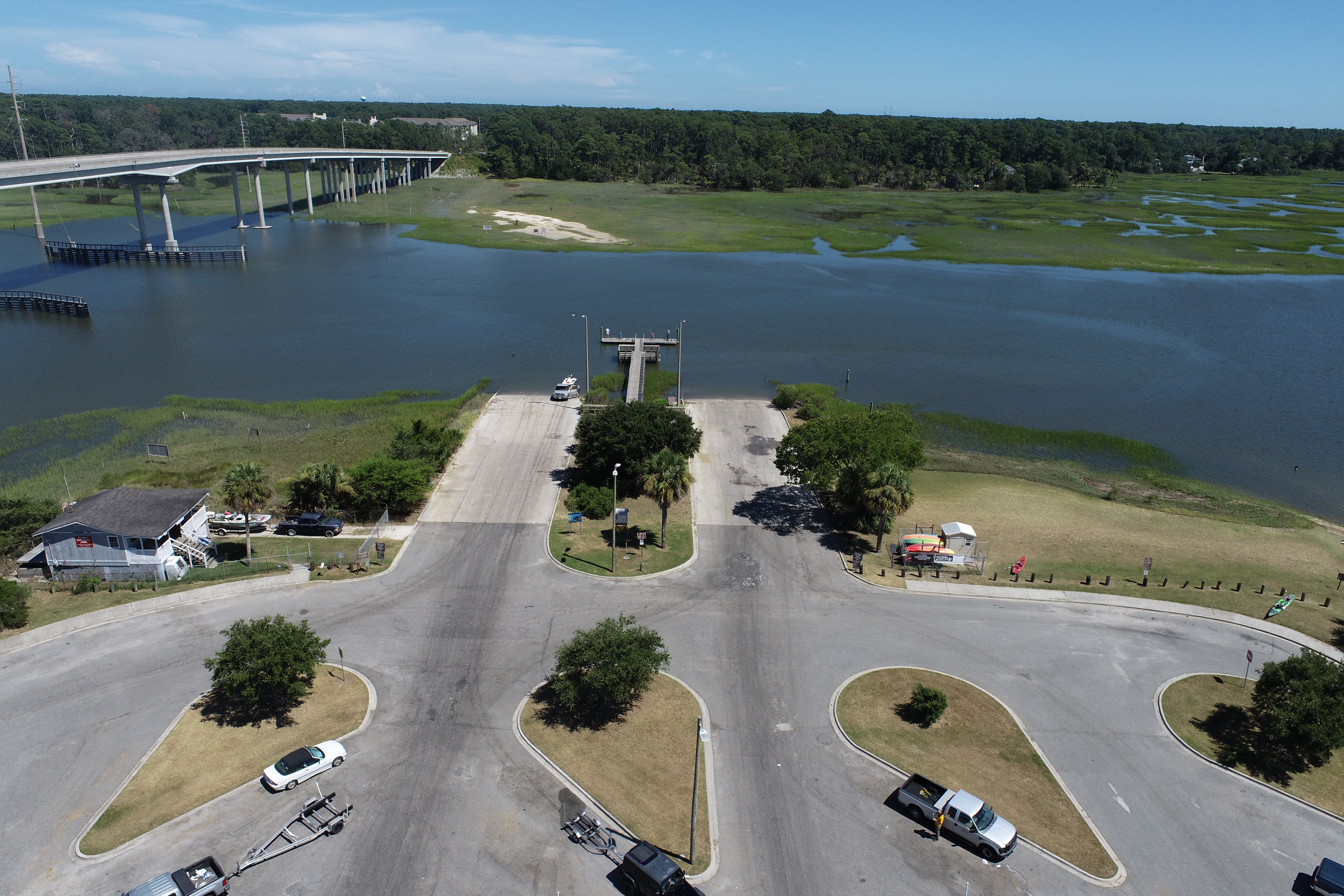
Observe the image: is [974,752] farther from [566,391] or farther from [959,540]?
[566,391]

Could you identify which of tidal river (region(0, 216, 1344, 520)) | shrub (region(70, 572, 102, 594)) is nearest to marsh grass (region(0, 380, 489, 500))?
tidal river (region(0, 216, 1344, 520))

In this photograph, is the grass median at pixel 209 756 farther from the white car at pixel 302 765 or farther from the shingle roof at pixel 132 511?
the shingle roof at pixel 132 511

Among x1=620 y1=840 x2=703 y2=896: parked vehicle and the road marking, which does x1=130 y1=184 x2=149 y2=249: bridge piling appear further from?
the road marking

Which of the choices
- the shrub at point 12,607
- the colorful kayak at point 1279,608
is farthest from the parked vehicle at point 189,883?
the colorful kayak at point 1279,608

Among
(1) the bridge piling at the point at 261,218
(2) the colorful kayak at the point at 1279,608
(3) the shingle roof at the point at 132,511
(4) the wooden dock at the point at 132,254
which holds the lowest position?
(2) the colorful kayak at the point at 1279,608

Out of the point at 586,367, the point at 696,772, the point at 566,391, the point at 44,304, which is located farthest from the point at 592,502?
the point at 44,304

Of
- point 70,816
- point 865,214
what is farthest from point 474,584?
point 865,214

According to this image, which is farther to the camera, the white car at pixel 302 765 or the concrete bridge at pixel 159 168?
the concrete bridge at pixel 159 168
